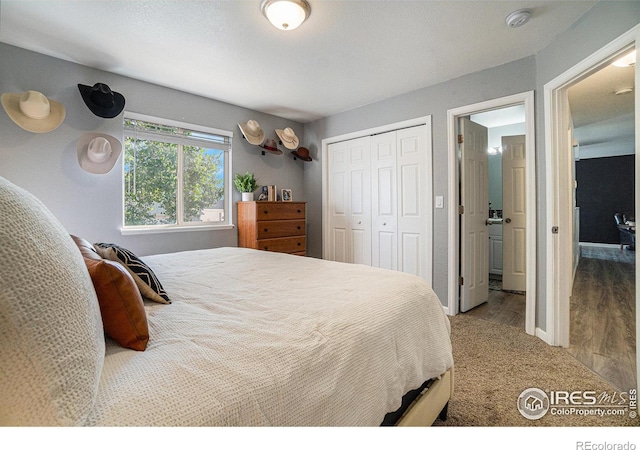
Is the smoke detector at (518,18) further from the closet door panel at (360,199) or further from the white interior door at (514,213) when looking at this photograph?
the white interior door at (514,213)

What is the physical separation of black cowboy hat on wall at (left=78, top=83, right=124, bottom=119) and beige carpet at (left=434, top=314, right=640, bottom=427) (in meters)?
3.23

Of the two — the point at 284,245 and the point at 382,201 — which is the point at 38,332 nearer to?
the point at 284,245

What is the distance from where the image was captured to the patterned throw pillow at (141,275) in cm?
112

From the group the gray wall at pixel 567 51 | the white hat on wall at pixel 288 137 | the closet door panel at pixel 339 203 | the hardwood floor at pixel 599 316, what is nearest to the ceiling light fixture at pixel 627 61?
the gray wall at pixel 567 51

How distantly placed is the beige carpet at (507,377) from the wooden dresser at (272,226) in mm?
2018

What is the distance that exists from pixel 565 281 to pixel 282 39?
111 inches

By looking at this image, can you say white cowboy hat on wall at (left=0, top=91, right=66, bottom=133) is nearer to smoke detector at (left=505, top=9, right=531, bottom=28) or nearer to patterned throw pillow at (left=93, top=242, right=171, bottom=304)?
patterned throw pillow at (left=93, top=242, right=171, bottom=304)

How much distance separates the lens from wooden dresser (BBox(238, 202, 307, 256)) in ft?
10.6

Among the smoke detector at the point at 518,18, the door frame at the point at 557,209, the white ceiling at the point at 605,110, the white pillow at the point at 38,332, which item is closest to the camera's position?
the white pillow at the point at 38,332

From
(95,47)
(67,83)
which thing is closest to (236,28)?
(95,47)

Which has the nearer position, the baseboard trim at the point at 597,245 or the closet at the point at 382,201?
the closet at the point at 382,201

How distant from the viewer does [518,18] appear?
186 centimetres

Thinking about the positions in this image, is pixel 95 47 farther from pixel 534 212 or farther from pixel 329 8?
pixel 534 212

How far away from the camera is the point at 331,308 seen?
104cm
